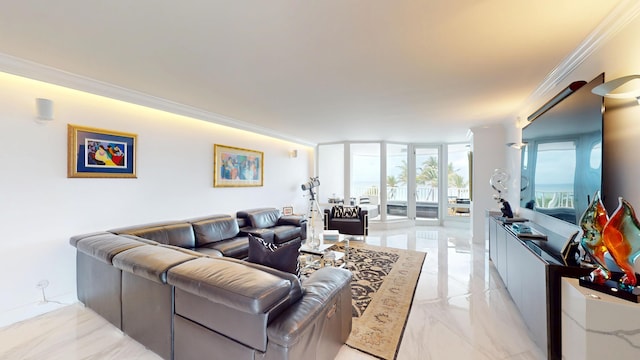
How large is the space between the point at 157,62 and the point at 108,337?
2.43 meters

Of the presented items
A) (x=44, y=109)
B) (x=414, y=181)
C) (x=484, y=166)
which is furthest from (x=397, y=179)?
(x=44, y=109)

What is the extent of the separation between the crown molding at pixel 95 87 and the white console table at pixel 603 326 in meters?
4.50

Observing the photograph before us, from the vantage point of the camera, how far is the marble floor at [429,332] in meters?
1.92

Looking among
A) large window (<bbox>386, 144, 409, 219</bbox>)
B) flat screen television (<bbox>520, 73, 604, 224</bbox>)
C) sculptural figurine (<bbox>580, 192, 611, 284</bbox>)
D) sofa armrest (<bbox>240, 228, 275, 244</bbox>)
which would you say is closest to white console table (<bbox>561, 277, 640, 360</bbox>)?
sculptural figurine (<bbox>580, 192, 611, 284</bbox>)

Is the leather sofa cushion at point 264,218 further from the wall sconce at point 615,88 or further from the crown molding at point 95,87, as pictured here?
the wall sconce at point 615,88

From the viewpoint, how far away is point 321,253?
10.9 feet

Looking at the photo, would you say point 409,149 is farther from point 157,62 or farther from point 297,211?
point 157,62

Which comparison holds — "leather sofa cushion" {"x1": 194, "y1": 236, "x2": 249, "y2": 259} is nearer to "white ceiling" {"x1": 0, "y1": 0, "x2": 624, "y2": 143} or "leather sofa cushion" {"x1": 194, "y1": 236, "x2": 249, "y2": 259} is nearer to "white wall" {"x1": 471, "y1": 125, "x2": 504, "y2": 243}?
"white ceiling" {"x1": 0, "y1": 0, "x2": 624, "y2": 143}

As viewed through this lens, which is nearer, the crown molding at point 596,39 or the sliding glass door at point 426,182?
the crown molding at point 596,39

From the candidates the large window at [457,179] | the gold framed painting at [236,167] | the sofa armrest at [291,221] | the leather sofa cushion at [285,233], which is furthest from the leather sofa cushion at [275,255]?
the large window at [457,179]

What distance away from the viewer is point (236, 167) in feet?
16.4

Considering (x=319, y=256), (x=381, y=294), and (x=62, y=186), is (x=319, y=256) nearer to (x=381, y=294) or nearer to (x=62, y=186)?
(x=381, y=294)

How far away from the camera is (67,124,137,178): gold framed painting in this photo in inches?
111

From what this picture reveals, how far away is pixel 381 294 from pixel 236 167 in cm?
352
